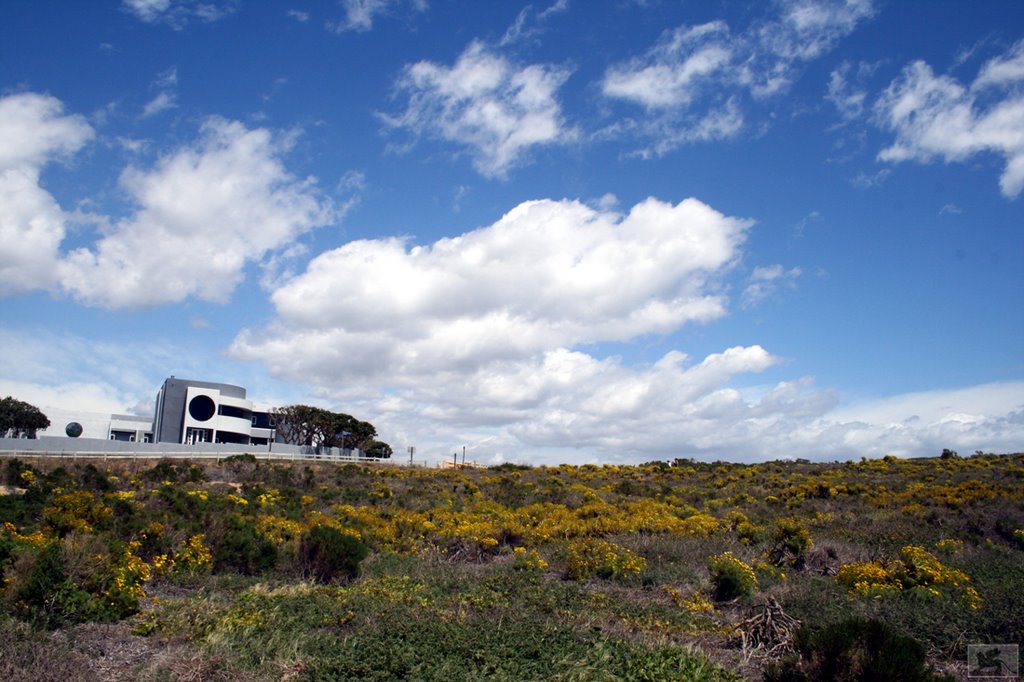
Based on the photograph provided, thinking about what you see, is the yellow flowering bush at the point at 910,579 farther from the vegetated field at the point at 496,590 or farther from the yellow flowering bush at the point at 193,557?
the yellow flowering bush at the point at 193,557

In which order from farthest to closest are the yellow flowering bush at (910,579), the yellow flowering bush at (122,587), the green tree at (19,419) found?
the green tree at (19,419) < the yellow flowering bush at (910,579) < the yellow flowering bush at (122,587)

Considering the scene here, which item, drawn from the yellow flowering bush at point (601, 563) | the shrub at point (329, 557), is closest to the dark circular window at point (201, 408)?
the shrub at point (329, 557)

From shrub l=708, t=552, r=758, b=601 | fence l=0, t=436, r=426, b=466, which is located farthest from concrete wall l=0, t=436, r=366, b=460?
shrub l=708, t=552, r=758, b=601

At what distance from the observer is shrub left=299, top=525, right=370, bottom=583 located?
497 inches

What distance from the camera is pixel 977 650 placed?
320 inches

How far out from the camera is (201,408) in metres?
73.9

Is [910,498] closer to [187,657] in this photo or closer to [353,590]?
[353,590]

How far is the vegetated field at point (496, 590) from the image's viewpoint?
7.23 metres

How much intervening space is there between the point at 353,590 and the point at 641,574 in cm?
535

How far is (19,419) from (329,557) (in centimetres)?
7329

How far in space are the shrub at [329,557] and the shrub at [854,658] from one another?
781 centimetres

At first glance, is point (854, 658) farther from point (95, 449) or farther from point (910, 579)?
point (95, 449)

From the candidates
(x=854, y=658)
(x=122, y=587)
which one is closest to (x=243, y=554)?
(x=122, y=587)

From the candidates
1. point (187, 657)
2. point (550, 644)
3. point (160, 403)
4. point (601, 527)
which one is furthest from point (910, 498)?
point (160, 403)
